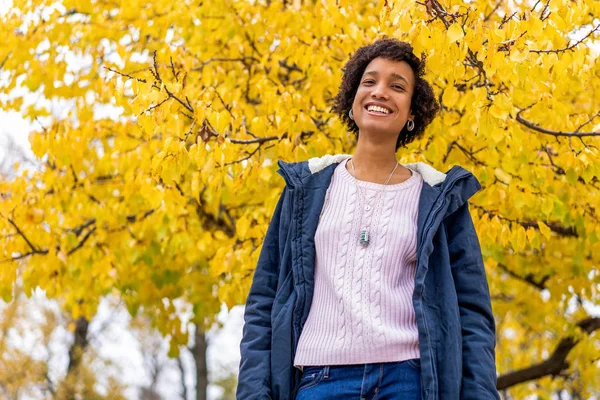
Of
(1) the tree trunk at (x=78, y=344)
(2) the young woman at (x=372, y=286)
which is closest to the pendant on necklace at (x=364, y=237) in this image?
(2) the young woman at (x=372, y=286)

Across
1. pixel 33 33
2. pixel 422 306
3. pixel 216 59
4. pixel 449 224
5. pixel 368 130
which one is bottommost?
pixel 422 306

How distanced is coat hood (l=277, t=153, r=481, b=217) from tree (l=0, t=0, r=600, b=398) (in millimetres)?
497

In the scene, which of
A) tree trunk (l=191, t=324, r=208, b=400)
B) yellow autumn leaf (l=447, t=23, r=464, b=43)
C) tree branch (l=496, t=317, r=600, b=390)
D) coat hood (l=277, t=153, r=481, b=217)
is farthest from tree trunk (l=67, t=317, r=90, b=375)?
yellow autumn leaf (l=447, t=23, r=464, b=43)

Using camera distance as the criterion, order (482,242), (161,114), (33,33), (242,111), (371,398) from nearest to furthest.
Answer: (371,398), (161,114), (482,242), (242,111), (33,33)

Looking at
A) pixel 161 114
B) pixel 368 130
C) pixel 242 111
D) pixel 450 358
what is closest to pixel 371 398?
pixel 450 358

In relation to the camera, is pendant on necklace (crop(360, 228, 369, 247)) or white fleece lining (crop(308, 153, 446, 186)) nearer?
pendant on necklace (crop(360, 228, 369, 247))

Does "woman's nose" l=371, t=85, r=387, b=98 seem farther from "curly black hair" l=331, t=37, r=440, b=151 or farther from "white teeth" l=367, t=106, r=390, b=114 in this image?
"curly black hair" l=331, t=37, r=440, b=151

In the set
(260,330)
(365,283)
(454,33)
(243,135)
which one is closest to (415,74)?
(454,33)

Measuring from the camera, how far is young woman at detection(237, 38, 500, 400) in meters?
2.41

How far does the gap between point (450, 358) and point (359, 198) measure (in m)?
0.59

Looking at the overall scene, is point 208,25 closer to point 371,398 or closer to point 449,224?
point 449,224

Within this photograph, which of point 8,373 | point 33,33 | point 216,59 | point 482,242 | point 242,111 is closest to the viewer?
point 482,242

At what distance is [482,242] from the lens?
4.34 m

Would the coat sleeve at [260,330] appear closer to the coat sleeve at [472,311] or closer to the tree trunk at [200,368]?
the coat sleeve at [472,311]
